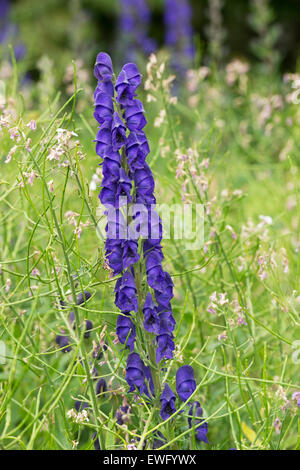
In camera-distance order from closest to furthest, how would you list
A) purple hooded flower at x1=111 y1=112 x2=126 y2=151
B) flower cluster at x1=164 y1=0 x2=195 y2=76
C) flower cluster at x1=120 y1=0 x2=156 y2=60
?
purple hooded flower at x1=111 y1=112 x2=126 y2=151, flower cluster at x1=164 y1=0 x2=195 y2=76, flower cluster at x1=120 y1=0 x2=156 y2=60

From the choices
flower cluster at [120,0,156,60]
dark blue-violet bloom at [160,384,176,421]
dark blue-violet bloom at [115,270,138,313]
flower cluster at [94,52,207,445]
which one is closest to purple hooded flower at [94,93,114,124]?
flower cluster at [94,52,207,445]

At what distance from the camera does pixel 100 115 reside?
151 centimetres

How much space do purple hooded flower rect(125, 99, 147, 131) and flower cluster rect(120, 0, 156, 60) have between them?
7.51 metres

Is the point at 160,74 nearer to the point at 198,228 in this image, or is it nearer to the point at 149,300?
the point at 198,228

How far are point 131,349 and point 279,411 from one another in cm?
51

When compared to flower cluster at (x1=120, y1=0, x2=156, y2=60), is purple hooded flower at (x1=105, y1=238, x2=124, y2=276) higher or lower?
lower

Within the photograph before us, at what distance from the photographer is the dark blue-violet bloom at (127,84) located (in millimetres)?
1499

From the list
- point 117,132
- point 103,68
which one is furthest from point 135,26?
point 117,132

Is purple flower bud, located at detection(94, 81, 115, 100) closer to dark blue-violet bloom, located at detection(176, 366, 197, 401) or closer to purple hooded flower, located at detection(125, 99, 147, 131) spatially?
purple hooded flower, located at detection(125, 99, 147, 131)

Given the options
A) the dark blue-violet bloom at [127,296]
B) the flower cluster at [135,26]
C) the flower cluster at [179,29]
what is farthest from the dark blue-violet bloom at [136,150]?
the flower cluster at [135,26]

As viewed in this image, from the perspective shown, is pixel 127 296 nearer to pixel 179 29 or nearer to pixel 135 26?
pixel 179 29

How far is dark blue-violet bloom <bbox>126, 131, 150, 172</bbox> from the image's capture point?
4.90ft

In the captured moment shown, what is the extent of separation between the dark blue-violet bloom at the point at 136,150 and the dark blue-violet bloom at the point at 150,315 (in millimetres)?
354

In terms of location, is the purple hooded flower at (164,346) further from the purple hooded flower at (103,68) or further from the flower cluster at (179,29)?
the flower cluster at (179,29)
